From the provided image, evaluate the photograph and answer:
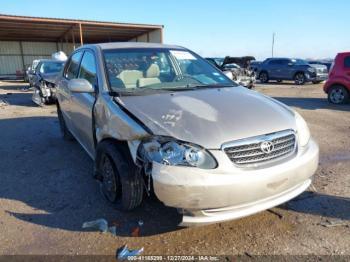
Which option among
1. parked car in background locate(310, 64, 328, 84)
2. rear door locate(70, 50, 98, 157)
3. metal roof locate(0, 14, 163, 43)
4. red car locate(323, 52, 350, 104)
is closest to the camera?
rear door locate(70, 50, 98, 157)

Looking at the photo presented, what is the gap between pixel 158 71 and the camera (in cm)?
406

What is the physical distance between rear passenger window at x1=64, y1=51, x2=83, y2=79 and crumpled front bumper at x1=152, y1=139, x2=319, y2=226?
290cm

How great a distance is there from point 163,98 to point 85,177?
1.77 m

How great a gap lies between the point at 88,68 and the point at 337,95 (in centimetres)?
922

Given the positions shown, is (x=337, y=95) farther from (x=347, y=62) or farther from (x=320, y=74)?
(x=320, y=74)

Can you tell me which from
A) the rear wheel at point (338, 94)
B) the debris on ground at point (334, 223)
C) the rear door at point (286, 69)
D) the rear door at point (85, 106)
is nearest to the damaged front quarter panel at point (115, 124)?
the rear door at point (85, 106)

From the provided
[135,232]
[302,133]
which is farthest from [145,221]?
[302,133]

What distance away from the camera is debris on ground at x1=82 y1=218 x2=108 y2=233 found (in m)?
3.12

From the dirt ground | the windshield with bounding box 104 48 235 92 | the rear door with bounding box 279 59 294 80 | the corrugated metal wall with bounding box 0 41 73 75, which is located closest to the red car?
the dirt ground

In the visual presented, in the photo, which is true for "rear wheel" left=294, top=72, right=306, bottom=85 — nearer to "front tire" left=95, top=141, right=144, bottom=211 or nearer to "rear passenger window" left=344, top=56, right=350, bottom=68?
"rear passenger window" left=344, top=56, right=350, bottom=68

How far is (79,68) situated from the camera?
15.5 feet

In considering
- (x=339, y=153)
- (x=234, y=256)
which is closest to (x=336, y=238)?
(x=234, y=256)

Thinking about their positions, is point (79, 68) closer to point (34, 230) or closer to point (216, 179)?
point (34, 230)

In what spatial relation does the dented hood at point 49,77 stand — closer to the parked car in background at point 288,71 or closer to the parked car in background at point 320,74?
the parked car in background at point 288,71
